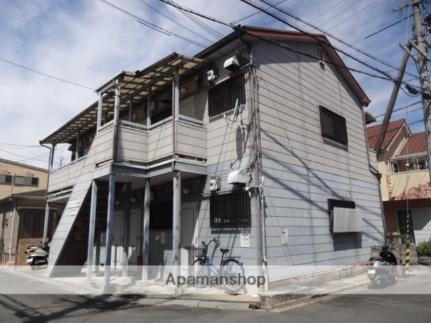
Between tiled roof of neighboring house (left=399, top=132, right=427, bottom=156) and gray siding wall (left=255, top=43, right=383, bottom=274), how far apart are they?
29.5 feet

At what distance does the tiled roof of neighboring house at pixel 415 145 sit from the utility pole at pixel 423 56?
9.07 m

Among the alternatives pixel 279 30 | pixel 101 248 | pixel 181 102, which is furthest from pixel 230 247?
pixel 101 248

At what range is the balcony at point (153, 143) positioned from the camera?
934 cm

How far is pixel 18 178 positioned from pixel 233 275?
107 feet

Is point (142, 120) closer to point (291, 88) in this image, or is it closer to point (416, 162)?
point (291, 88)

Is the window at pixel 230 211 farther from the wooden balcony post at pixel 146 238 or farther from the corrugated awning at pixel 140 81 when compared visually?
the corrugated awning at pixel 140 81

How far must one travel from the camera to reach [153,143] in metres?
10.0

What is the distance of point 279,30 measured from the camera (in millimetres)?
10133

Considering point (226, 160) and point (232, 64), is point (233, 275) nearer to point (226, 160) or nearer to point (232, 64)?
point (226, 160)

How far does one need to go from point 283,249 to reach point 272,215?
962mm

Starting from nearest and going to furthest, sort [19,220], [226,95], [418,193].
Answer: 1. [226,95]
2. [418,193]
3. [19,220]

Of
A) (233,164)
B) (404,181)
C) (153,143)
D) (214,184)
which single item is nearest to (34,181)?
(153,143)

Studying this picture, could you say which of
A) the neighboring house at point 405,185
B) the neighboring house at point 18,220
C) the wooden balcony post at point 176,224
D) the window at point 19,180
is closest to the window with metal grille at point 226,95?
the wooden balcony post at point 176,224

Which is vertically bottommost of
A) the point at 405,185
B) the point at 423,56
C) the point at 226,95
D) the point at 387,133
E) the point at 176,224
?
the point at 176,224
